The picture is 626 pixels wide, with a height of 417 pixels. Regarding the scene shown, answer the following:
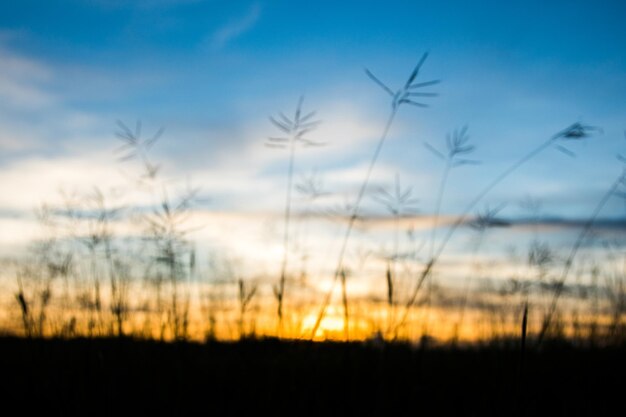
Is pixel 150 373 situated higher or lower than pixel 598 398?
higher

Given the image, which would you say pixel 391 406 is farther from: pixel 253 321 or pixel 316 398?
pixel 253 321

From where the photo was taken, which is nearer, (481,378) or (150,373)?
(150,373)

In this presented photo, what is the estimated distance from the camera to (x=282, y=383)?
259 cm

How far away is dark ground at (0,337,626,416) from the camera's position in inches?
89.2

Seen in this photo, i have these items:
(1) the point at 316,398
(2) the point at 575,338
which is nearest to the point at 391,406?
(1) the point at 316,398

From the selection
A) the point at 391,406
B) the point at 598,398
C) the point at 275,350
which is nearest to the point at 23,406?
the point at 275,350

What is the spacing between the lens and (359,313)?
12.5 feet

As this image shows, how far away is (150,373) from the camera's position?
267 cm

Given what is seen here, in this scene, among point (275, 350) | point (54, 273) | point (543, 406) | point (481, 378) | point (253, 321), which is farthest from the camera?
point (54, 273)

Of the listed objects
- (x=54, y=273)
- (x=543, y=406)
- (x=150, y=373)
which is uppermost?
(x=54, y=273)

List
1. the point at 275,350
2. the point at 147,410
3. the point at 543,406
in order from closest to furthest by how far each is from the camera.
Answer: the point at 147,410 < the point at 543,406 < the point at 275,350

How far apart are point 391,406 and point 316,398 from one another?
31cm

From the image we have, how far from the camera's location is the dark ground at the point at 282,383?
227 cm

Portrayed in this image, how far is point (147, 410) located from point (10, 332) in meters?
2.60
